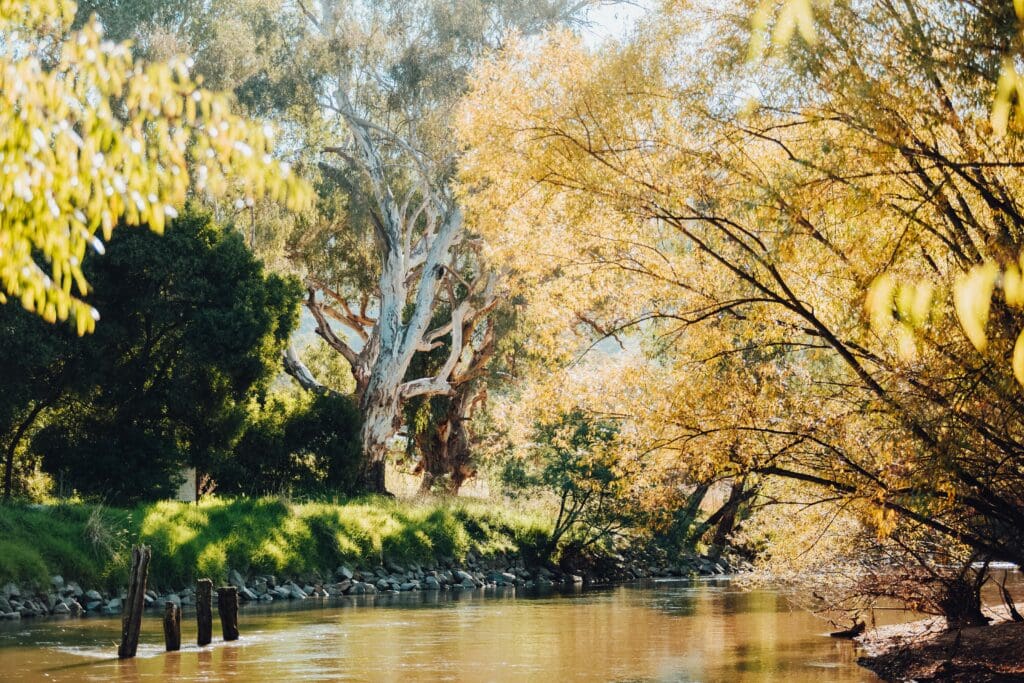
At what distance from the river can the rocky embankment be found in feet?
3.13

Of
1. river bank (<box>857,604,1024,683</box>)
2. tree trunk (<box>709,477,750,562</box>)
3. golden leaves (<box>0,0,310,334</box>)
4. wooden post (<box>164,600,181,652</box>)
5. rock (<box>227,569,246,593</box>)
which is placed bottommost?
river bank (<box>857,604,1024,683</box>)

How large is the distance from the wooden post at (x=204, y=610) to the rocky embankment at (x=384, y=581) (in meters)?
4.70

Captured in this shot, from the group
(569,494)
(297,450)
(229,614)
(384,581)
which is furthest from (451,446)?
(229,614)

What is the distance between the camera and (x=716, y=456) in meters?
12.1

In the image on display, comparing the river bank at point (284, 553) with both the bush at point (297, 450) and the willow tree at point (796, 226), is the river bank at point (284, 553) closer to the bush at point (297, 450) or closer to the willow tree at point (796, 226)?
the bush at point (297, 450)

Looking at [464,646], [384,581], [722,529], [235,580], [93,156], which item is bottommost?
[464,646]

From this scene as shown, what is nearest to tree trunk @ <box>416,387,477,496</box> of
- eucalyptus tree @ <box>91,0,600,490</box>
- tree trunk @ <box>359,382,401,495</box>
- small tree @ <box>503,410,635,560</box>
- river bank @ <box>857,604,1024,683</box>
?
eucalyptus tree @ <box>91,0,600,490</box>

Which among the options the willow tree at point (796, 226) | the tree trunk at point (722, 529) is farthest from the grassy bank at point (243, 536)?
the willow tree at point (796, 226)

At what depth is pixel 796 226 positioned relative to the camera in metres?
10.2

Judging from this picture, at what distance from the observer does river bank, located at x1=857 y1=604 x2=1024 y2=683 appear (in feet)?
41.2

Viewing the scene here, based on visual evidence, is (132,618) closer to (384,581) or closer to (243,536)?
(243,536)

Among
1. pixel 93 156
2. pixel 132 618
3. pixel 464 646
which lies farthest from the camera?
pixel 464 646

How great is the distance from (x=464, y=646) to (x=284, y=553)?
9297 mm

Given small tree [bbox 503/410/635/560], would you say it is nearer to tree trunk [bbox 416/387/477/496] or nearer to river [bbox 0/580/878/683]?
river [bbox 0/580/878/683]
